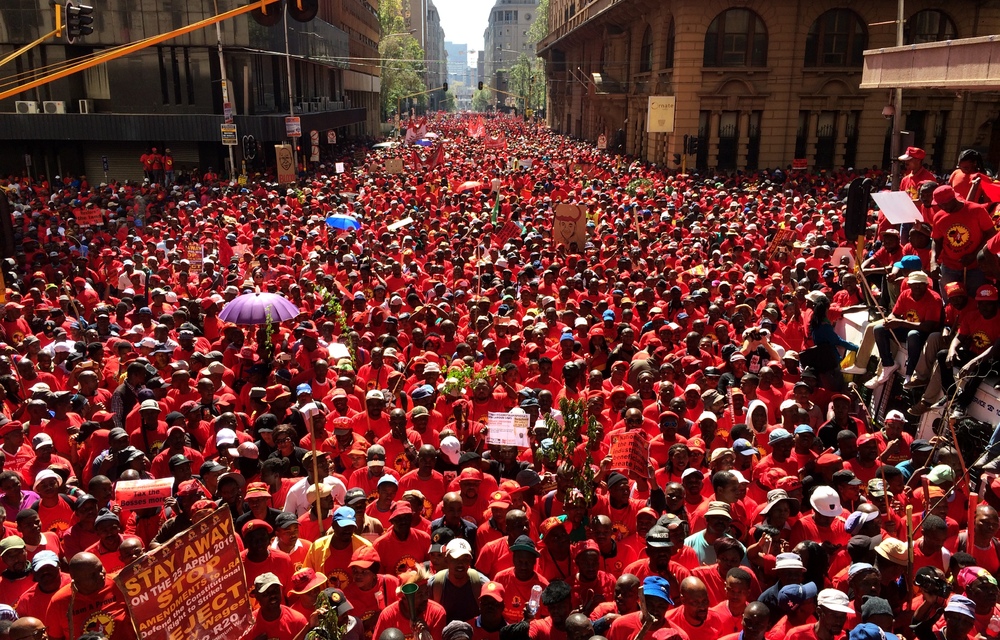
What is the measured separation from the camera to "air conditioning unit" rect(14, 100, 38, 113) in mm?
35094

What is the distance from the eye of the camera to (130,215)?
862 inches

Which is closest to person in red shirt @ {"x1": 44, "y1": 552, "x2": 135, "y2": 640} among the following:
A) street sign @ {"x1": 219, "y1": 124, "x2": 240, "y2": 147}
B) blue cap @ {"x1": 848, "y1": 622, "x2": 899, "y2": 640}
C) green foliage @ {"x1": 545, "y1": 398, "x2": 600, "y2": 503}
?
green foliage @ {"x1": 545, "y1": 398, "x2": 600, "y2": 503}

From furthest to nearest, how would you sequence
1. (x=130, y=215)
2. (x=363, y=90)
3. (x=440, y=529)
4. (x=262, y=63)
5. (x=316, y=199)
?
(x=363, y=90)
(x=262, y=63)
(x=316, y=199)
(x=130, y=215)
(x=440, y=529)

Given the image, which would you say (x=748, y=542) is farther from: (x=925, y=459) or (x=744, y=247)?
(x=744, y=247)

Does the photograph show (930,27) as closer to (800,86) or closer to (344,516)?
(800,86)

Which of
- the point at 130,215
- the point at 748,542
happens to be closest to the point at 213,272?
the point at 130,215

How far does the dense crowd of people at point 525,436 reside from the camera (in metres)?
5.54

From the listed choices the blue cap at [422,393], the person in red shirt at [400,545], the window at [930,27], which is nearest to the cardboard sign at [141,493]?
the person in red shirt at [400,545]

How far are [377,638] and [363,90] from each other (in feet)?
234

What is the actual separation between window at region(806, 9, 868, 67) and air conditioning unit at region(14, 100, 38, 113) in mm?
32368

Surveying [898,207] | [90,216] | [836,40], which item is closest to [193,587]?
[898,207]

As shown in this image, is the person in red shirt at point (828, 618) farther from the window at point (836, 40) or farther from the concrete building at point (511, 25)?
the concrete building at point (511, 25)

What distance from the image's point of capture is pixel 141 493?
6293 millimetres

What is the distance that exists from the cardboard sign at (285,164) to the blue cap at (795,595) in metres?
22.1
